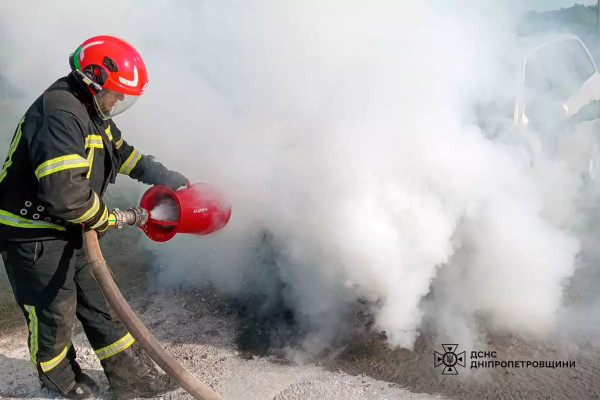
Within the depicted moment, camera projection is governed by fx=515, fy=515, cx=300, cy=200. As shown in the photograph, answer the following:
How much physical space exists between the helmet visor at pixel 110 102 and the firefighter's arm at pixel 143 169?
0.46m

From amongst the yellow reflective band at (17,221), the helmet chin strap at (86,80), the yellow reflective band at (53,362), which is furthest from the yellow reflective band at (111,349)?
the helmet chin strap at (86,80)

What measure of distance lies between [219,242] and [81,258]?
144 cm

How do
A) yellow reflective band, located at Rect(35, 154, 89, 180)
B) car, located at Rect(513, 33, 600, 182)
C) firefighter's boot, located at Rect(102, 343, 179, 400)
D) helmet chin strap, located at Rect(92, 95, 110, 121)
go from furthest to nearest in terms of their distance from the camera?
car, located at Rect(513, 33, 600, 182) < firefighter's boot, located at Rect(102, 343, 179, 400) < helmet chin strap, located at Rect(92, 95, 110, 121) < yellow reflective band, located at Rect(35, 154, 89, 180)

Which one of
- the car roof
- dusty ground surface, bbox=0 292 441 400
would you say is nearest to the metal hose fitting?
dusty ground surface, bbox=0 292 441 400

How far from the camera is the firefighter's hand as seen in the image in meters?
3.46

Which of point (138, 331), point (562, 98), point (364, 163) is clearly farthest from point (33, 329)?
point (562, 98)

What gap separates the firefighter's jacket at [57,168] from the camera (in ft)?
8.05

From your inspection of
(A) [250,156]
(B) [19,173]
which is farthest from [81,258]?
(A) [250,156]

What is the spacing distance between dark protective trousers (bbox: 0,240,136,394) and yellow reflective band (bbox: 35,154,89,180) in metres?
0.51

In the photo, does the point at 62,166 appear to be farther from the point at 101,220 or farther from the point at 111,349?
the point at 111,349

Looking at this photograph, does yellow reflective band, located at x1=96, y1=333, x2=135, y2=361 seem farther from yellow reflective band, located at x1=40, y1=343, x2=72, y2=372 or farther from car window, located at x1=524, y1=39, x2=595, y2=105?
car window, located at x1=524, y1=39, x2=595, y2=105

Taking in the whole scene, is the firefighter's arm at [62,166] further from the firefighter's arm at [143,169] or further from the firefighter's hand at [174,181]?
the firefighter's hand at [174,181]

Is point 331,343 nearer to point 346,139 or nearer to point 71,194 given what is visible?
point 346,139

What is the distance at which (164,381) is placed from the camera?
10.3 feet
